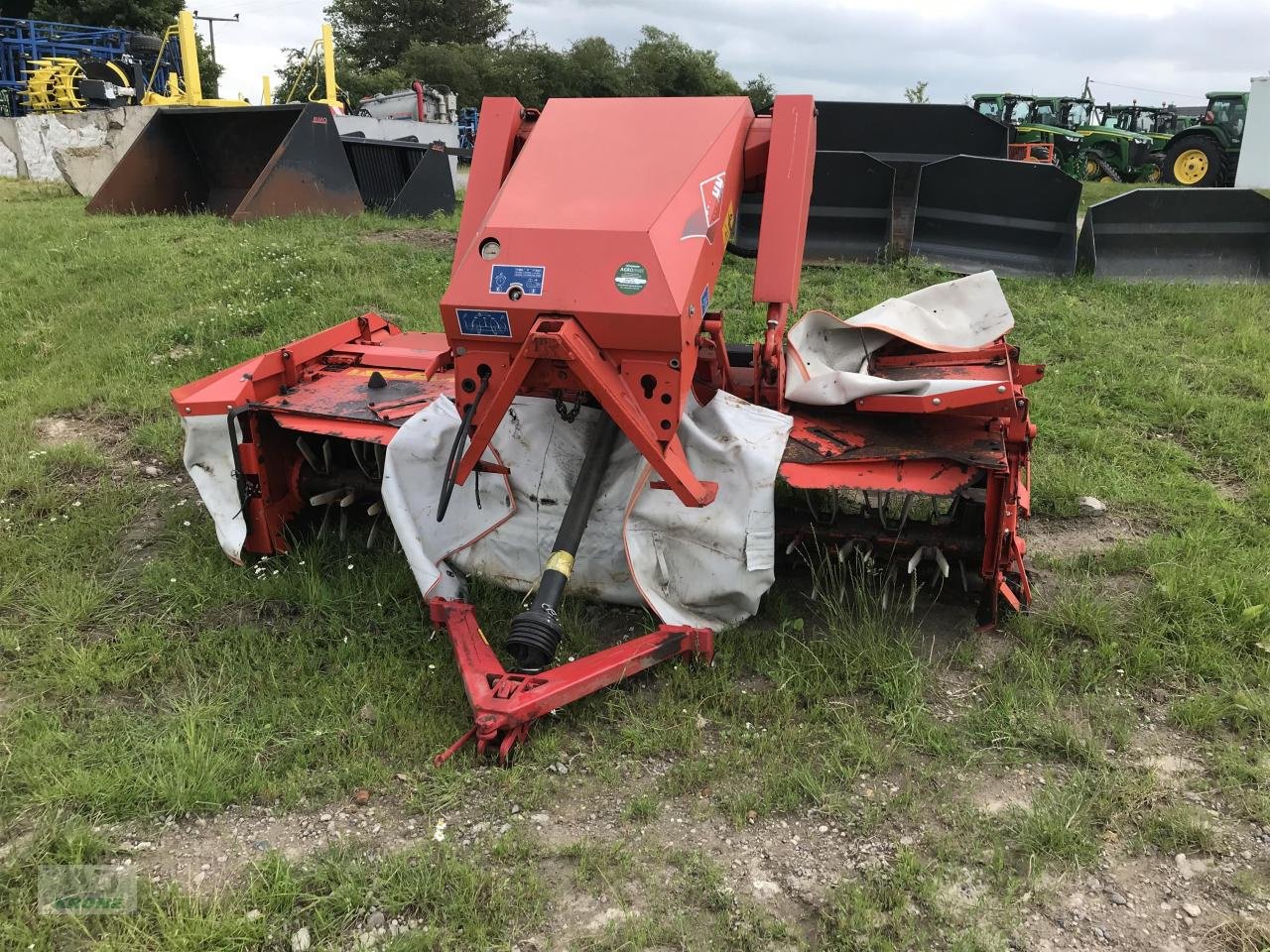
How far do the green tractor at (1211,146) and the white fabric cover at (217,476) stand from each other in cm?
1724

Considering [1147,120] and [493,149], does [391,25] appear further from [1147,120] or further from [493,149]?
[493,149]

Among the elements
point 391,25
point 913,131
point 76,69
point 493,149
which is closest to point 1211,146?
point 913,131

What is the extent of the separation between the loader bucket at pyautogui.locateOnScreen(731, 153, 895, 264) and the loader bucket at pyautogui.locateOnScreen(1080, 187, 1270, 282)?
5.26 ft

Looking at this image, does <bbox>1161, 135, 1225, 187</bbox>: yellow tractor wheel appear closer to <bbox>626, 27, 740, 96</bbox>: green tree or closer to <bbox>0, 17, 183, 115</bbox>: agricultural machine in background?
<bbox>0, 17, 183, 115</bbox>: agricultural machine in background

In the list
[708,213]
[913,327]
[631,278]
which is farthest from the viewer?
[913,327]

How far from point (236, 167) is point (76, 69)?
26.3 feet

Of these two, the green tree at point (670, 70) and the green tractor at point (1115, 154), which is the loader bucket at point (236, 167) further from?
the green tree at point (670, 70)

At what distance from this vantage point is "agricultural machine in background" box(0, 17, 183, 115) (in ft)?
45.3

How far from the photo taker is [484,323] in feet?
8.08

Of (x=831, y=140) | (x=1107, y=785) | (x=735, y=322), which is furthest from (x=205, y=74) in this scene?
(x=1107, y=785)

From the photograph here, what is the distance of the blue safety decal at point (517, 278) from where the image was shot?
2.42 metres

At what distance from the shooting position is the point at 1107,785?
2381 millimetres

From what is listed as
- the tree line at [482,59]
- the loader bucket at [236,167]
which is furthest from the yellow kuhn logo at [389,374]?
the tree line at [482,59]

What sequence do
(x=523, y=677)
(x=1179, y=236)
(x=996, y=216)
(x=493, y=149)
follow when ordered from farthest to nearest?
(x=996, y=216) → (x=1179, y=236) → (x=493, y=149) → (x=523, y=677)
